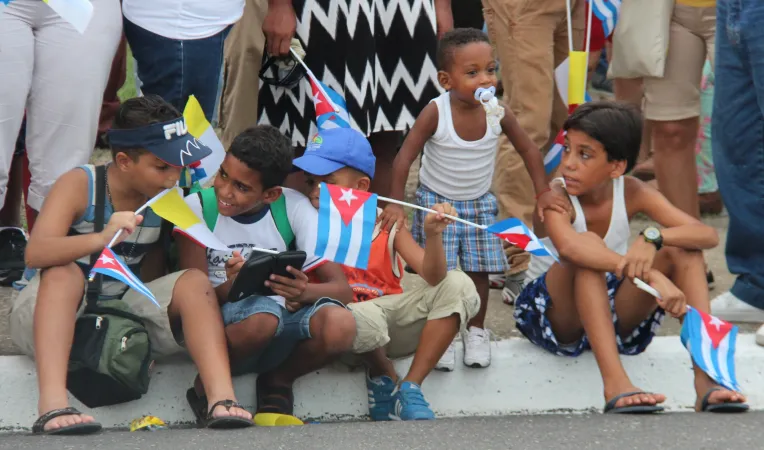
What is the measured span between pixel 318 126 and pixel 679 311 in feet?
4.96

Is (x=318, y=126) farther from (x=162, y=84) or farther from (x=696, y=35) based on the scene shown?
(x=696, y=35)

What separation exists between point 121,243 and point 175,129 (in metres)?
0.42

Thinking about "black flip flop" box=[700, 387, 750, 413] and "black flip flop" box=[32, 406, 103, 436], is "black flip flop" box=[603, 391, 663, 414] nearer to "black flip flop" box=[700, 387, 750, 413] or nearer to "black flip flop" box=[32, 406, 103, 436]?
"black flip flop" box=[700, 387, 750, 413]

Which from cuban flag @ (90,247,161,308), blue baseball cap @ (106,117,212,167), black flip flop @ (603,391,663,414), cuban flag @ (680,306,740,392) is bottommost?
black flip flop @ (603,391,663,414)

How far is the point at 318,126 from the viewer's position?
16.1ft

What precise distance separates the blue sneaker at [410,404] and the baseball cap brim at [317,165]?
777 mm

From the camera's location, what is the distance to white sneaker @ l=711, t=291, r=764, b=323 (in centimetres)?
515

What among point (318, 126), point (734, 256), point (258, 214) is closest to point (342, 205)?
point (258, 214)

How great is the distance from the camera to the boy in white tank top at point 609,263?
427 centimetres

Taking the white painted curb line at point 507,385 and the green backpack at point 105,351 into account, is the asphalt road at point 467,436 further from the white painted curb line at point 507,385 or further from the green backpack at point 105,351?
the white painted curb line at point 507,385

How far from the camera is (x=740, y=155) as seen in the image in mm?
5152

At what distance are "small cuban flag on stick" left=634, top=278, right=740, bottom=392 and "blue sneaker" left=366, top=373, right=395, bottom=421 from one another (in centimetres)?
89

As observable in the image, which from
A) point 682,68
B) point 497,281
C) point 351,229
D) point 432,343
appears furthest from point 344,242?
point 682,68

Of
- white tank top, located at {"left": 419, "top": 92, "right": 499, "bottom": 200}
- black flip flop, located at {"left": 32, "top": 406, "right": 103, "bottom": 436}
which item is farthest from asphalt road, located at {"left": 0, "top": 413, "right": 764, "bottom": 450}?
white tank top, located at {"left": 419, "top": 92, "right": 499, "bottom": 200}
